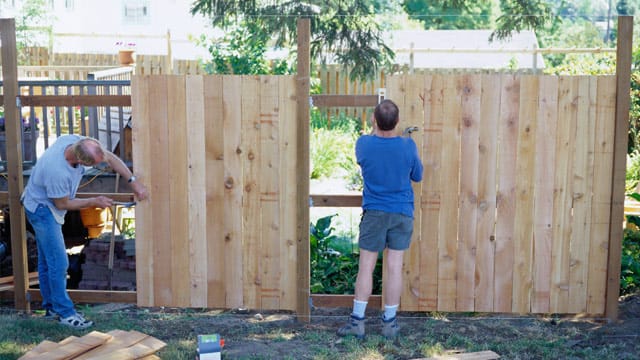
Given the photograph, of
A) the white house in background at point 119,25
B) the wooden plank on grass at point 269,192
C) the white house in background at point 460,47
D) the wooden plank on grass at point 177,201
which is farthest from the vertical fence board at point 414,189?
the white house in background at point 119,25

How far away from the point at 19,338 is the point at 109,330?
64 cm

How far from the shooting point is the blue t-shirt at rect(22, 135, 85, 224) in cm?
566

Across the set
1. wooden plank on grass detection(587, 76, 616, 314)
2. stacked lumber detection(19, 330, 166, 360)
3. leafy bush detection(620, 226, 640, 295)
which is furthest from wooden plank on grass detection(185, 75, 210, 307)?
leafy bush detection(620, 226, 640, 295)

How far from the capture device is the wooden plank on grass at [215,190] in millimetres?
5969

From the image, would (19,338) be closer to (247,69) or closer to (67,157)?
(67,157)

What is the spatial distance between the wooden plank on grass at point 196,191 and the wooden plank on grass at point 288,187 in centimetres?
61

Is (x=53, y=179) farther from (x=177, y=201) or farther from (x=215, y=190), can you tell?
(x=215, y=190)

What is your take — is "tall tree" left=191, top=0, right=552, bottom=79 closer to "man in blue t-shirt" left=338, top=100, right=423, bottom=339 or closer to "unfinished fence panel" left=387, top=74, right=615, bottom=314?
"unfinished fence panel" left=387, top=74, right=615, bottom=314

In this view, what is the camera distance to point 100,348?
16.9ft

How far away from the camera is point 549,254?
600 centimetres

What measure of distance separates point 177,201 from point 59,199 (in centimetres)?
89

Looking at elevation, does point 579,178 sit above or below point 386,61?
below

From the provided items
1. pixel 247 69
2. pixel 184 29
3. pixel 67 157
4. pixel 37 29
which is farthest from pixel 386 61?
pixel 184 29

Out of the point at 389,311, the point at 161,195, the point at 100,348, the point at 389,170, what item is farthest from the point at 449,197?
the point at 100,348
